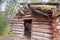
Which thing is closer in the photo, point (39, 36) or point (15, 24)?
point (39, 36)

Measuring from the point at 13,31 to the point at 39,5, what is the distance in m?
4.06

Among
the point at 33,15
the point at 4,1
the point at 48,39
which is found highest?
the point at 4,1

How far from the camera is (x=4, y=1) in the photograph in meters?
10.1

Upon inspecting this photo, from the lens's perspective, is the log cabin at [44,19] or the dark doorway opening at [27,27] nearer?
the log cabin at [44,19]

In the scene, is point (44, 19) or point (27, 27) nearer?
point (44, 19)

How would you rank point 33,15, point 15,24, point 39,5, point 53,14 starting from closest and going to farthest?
1. point 53,14
2. point 39,5
3. point 33,15
4. point 15,24

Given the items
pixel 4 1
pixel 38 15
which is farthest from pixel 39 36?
pixel 4 1

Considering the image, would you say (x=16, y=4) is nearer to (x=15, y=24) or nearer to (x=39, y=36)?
(x=39, y=36)

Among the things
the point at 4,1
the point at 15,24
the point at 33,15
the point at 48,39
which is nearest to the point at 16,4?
the point at 4,1

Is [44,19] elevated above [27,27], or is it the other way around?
[44,19]

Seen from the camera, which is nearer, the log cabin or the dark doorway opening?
the log cabin

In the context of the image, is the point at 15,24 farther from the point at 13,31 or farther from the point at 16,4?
the point at 16,4

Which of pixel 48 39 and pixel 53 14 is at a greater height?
pixel 53 14

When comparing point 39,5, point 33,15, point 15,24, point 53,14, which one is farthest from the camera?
point 15,24
